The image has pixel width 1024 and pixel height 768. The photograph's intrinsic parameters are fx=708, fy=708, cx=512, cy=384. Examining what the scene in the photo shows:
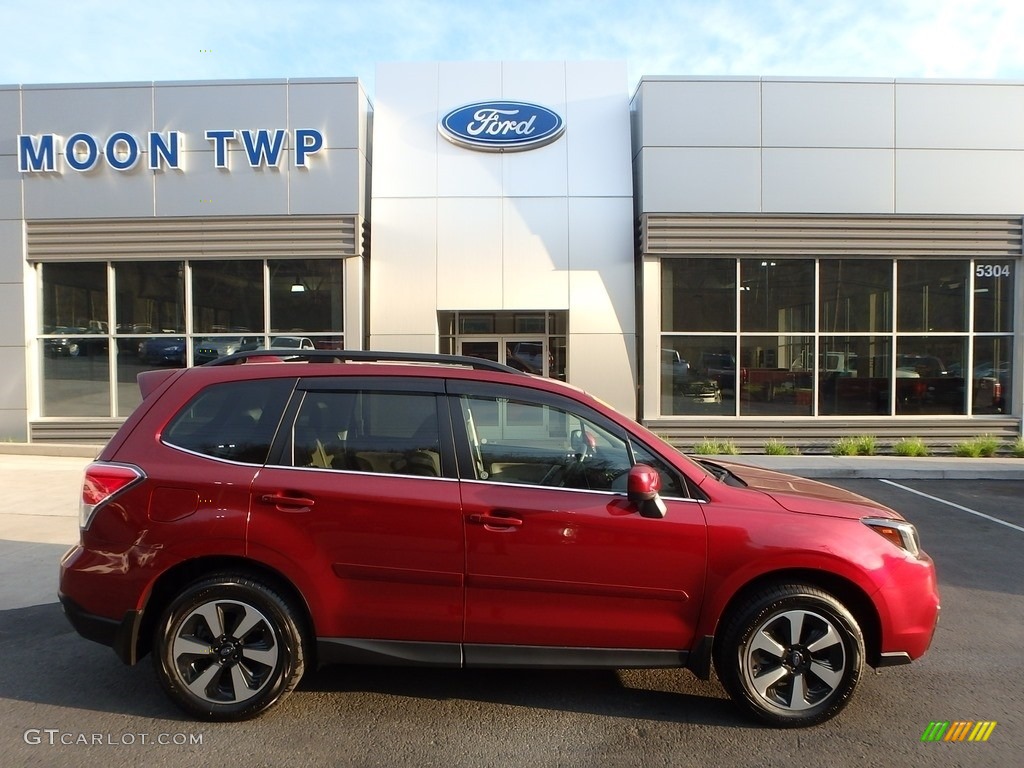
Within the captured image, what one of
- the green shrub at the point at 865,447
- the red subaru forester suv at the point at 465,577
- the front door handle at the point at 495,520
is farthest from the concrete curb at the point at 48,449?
the green shrub at the point at 865,447

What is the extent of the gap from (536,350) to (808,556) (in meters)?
10.9

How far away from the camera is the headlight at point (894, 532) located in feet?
11.9

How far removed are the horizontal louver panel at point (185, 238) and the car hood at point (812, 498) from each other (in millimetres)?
10332

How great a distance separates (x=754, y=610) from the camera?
3.43m

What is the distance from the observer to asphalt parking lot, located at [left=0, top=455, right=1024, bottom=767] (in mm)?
3219

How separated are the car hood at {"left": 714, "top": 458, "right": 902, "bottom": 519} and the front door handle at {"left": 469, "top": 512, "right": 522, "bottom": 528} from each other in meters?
1.35

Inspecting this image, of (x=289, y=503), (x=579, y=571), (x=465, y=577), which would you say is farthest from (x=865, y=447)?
(x=289, y=503)

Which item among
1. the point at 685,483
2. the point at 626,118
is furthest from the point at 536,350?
the point at 685,483

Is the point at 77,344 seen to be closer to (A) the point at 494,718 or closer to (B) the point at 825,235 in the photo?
(A) the point at 494,718

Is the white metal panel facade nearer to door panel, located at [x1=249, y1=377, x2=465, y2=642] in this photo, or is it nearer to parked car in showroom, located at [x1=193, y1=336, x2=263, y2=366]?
parked car in showroom, located at [x1=193, y1=336, x2=263, y2=366]

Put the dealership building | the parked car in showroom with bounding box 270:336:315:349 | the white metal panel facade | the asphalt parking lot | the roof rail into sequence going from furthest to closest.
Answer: the parked car in showroom with bounding box 270:336:315:349 → the white metal panel facade → the dealership building → the roof rail → the asphalt parking lot

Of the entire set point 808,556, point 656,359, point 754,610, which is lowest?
point 754,610

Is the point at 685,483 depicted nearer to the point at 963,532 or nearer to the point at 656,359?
the point at 963,532

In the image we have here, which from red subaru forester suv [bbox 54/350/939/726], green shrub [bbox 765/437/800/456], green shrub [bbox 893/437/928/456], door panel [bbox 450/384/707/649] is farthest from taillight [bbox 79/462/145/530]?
green shrub [bbox 893/437/928/456]
